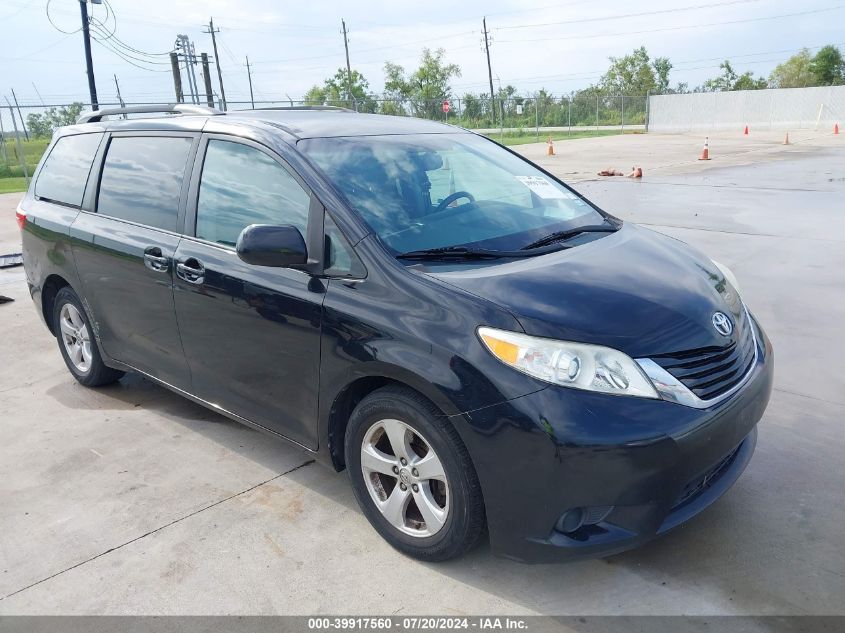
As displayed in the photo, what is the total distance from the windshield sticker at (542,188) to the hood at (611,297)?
0.65 m

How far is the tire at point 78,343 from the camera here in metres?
4.69

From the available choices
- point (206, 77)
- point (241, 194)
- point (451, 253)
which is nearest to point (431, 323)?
point (451, 253)

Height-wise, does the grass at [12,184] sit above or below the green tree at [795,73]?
below

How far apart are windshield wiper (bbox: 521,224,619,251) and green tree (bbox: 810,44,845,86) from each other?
65913mm

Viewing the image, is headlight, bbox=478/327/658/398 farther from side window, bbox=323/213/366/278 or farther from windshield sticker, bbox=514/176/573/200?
windshield sticker, bbox=514/176/573/200

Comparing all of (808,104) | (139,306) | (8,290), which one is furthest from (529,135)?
(139,306)

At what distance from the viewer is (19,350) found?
5.82m

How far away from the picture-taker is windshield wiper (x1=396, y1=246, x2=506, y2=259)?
116 inches

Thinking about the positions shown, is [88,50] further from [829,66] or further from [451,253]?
[829,66]

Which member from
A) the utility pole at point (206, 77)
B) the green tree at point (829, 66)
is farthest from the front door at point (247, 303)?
the green tree at point (829, 66)

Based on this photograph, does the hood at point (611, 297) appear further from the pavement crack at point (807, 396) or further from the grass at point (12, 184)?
the grass at point (12, 184)

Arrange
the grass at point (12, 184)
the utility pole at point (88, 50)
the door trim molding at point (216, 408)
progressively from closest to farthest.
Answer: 1. the door trim molding at point (216, 408)
2. the grass at point (12, 184)
3. the utility pole at point (88, 50)

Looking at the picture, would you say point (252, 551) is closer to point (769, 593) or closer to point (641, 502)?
point (641, 502)

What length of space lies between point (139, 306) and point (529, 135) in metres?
37.7
